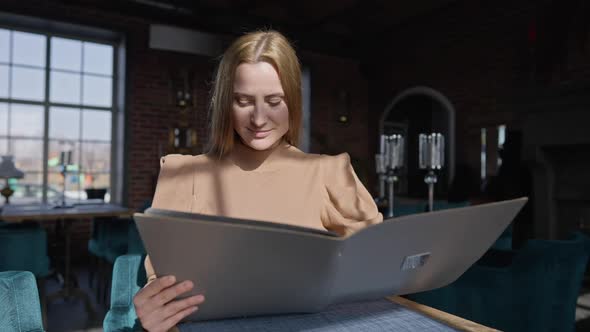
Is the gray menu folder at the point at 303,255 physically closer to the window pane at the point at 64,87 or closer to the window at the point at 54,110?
the window at the point at 54,110

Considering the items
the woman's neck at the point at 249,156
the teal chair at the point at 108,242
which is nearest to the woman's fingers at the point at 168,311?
the woman's neck at the point at 249,156

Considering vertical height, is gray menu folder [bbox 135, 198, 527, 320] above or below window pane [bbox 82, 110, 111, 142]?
below

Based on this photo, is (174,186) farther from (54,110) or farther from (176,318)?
(54,110)

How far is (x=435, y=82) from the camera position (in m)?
6.46

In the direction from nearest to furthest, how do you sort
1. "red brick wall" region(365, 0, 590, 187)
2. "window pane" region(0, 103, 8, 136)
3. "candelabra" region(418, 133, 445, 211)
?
"candelabra" region(418, 133, 445, 211) → "red brick wall" region(365, 0, 590, 187) → "window pane" region(0, 103, 8, 136)

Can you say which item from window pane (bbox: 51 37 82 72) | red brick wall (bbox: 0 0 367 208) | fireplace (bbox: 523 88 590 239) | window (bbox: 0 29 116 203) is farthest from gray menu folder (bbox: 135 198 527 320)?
window pane (bbox: 51 37 82 72)

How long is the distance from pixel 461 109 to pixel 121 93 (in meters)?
4.77

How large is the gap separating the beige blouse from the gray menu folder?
0.19 metres

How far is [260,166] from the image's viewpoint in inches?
35.2

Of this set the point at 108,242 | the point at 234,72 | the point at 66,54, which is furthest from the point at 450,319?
the point at 66,54

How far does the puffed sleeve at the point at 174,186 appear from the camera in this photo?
0.81 m

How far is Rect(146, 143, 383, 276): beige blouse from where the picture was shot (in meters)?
0.84

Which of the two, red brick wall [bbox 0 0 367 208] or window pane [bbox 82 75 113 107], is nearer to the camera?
red brick wall [bbox 0 0 367 208]

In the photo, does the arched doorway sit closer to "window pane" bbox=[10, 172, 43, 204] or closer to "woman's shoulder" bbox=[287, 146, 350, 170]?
"window pane" bbox=[10, 172, 43, 204]
